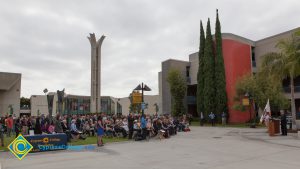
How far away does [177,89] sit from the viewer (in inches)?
1790

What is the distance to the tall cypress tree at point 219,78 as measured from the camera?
38.6 m

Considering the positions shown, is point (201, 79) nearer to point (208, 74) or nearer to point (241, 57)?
point (208, 74)

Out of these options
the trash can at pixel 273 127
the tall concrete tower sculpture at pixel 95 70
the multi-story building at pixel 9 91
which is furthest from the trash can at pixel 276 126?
the multi-story building at pixel 9 91

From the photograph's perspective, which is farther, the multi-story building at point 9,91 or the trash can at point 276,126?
the multi-story building at point 9,91

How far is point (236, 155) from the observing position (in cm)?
1108

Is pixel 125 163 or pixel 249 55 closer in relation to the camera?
pixel 125 163

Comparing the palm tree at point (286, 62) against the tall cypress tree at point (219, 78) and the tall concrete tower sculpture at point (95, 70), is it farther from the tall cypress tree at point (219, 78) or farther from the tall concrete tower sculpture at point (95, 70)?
the tall concrete tower sculpture at point (95, 70)

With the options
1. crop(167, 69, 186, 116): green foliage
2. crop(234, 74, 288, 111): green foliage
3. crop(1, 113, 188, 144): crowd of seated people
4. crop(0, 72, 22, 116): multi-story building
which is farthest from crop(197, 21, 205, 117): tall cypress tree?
crop(0, 72, 22, 116): multi-story building

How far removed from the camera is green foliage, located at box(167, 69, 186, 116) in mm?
45188

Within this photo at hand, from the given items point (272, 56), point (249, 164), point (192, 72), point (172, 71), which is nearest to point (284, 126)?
point (272, 56)

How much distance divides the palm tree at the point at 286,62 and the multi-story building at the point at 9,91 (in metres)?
38.2

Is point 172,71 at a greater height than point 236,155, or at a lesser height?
greater

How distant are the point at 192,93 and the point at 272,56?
27.4 metres

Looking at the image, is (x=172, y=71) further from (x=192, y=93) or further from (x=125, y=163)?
(x=125, y=163)
